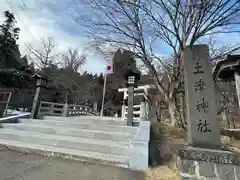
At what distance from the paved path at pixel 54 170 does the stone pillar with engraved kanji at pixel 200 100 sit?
1.39 m

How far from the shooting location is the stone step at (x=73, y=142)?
3451 mm

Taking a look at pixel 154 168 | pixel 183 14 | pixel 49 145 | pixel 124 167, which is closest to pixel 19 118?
pixel 49 145

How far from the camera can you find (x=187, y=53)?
117 inches

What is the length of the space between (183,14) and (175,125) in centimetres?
477

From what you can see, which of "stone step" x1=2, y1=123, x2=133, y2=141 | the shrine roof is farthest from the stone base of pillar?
the shrine roof

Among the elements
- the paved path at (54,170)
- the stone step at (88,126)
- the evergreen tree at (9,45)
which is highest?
the evergreen tree at (9,45)

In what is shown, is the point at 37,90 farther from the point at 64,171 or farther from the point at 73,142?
the point at 64,171

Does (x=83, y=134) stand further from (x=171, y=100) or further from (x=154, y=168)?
(x=171, y=100)

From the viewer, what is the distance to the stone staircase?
128 inches

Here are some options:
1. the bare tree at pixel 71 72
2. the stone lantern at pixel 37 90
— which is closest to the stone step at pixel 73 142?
the stone lantern at pixel 37 90

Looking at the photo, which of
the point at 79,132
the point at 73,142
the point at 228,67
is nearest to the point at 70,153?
the point at 73,142

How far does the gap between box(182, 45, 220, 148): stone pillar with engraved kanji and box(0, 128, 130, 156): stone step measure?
1649 mm

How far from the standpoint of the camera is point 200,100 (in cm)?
270

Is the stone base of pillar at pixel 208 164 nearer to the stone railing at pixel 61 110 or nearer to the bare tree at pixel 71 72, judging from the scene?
the stone railing at pixel 61 110
